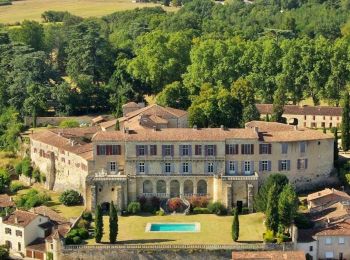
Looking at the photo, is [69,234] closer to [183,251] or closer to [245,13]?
[183,251]

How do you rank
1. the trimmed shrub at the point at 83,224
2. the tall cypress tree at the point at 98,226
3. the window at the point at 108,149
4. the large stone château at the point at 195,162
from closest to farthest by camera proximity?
the tall cypress tree at the point at 98,226, the trimmed shrub at the point at 83,224, the large stone château at the point at 195,162, the window at the point at 108,149

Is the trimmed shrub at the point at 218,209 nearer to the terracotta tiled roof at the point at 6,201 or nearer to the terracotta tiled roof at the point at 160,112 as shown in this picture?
the terracotta tiled roof at the point at 160,112

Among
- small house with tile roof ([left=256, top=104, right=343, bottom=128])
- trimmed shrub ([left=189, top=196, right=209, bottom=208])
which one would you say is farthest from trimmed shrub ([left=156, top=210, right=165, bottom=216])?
small house with tile roof ([left=256, top=104, right=343, bottom=128])

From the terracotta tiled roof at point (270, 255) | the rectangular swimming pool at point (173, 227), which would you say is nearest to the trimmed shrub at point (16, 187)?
the rectangular swimming pool at point (173, 227)

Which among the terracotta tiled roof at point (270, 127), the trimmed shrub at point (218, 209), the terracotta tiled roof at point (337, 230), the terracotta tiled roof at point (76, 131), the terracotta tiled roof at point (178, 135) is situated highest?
the terracotta tiled roof at point (178, 135)

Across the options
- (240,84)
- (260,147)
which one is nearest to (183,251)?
(260,147)

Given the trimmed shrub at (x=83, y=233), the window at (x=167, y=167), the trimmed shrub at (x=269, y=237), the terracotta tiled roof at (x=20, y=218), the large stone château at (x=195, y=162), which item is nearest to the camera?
the trimmed shrub at (x=269, y=237)

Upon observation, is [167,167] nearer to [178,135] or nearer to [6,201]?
[178,135]

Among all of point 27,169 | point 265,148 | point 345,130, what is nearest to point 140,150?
point 265,148
